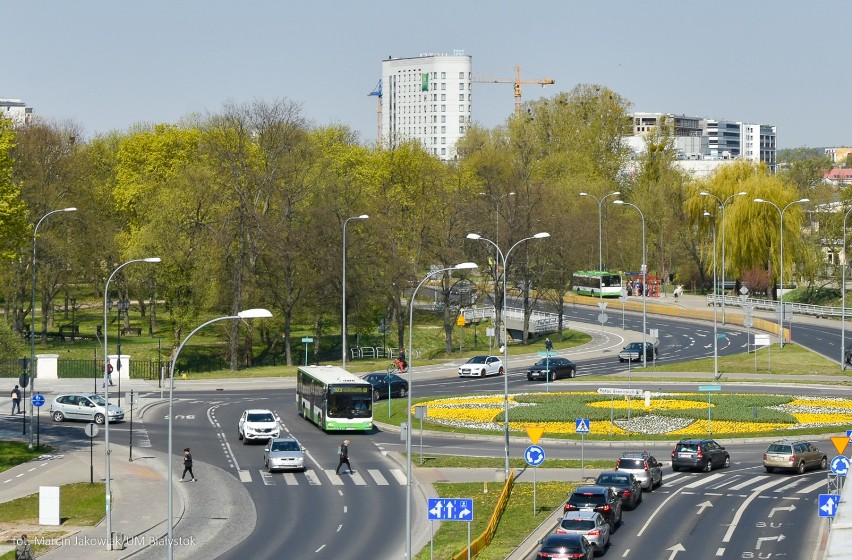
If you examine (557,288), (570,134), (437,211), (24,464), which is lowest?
(24,464)

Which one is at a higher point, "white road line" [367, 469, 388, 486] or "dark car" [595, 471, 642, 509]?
"dark car" [595, 471, 642, 509]

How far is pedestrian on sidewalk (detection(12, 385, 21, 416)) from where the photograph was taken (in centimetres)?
6328

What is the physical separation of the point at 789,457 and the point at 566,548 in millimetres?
18824

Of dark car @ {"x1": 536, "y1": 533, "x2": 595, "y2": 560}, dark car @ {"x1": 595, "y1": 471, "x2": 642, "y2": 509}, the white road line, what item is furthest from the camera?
the white road line

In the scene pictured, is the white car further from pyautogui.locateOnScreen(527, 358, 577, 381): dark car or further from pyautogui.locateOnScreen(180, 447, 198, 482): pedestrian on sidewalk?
pyautogui.locateOnScreen(527, 358, 577, 381): dark car

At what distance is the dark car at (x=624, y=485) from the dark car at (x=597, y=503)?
2.47m

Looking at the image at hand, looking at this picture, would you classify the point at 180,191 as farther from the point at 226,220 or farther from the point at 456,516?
the point at 456,516

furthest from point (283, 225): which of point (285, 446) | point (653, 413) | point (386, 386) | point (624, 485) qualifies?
point (624, 485)

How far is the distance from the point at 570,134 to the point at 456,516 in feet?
414

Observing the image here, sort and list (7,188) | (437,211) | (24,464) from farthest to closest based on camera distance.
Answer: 1. (437,211)
2. (7,188)
3. (24,464)

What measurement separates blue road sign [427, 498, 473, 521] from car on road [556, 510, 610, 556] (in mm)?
3864

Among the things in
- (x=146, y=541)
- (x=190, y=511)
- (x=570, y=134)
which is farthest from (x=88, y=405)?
(x=570, y=134)

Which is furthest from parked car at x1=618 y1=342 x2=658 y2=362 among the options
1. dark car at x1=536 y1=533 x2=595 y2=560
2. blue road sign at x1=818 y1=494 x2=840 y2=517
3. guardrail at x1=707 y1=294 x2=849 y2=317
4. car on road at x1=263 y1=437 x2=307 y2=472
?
dark car at x1=536 y1=533 x2=595 y2=560

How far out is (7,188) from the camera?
5447 cm
